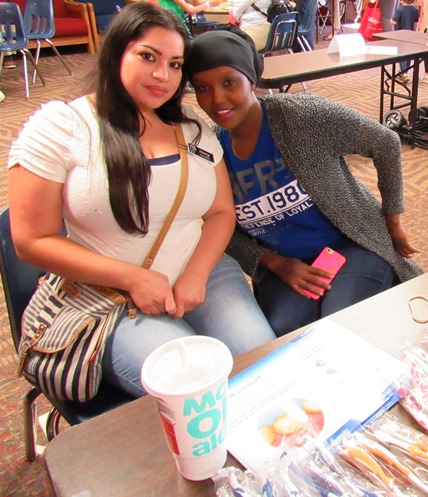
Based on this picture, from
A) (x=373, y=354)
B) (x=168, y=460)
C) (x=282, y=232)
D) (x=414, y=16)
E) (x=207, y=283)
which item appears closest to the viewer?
(x=168, y=460)

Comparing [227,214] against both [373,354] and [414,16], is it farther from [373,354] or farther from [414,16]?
[414,16]

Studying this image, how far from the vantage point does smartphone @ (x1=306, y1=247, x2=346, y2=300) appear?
1.38 m

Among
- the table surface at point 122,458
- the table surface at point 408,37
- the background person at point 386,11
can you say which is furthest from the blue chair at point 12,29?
the table surface at point 122,458

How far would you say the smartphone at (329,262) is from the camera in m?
1.38

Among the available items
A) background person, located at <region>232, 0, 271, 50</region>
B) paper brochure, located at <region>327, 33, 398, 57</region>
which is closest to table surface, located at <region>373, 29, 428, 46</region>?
paper brochure, located at <region>327, 33, 398, 57</region>

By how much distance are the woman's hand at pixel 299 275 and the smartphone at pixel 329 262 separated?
0.7 inches

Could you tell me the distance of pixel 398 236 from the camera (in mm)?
1439

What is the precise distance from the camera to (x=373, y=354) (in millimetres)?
819

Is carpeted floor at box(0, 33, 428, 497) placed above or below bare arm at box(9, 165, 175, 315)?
below

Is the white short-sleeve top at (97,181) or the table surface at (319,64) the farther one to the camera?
the table surface at (319,64)

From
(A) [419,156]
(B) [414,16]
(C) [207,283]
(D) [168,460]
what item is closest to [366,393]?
(D) [168,460]

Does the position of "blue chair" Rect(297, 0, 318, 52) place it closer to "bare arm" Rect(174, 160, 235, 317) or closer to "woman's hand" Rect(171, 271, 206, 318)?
"bare arm" Rect(174, 160, 235, 317)

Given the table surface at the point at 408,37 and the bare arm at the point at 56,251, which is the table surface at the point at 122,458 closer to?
the bare arm at the point at 56,251

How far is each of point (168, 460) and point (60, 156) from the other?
2.25 feet
